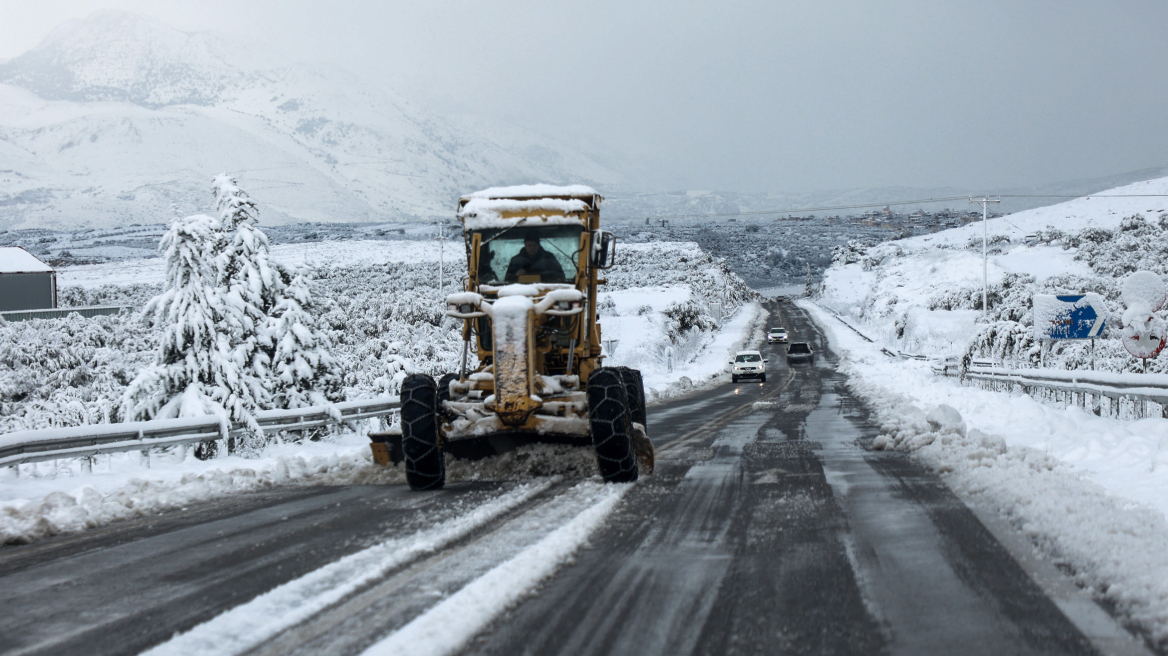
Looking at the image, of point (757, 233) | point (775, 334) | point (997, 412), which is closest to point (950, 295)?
point (775, 334)

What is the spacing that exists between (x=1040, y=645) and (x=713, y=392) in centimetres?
2825

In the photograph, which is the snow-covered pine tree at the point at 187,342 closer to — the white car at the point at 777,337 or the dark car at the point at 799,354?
the dark car at the point at 799,354

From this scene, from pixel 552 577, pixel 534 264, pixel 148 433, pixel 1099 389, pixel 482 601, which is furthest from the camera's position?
pixel 1099 389

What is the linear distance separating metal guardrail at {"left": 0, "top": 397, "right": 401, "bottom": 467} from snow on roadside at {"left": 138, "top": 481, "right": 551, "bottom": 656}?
6.00 meters

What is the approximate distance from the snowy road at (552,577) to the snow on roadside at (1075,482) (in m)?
0.37

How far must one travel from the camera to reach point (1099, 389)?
13.4 m

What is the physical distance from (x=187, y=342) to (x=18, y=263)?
47676mm

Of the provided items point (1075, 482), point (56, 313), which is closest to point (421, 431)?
point (1075, 482)

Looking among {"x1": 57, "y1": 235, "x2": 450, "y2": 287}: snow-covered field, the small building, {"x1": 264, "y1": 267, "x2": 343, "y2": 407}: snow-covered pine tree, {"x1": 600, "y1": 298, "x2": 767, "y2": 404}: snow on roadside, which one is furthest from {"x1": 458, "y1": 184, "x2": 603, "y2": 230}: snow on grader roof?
the small building

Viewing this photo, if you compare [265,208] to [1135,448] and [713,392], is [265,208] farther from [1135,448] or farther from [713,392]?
[1135,448]

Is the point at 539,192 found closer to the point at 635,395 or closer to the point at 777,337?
the point at 635,395

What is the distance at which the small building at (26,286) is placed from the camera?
52.0 metres

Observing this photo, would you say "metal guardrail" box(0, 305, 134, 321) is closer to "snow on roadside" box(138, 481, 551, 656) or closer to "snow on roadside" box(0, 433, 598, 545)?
"snow on roadside" box(0, 433, 598, 545)

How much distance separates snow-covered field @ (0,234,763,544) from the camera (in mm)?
9234
